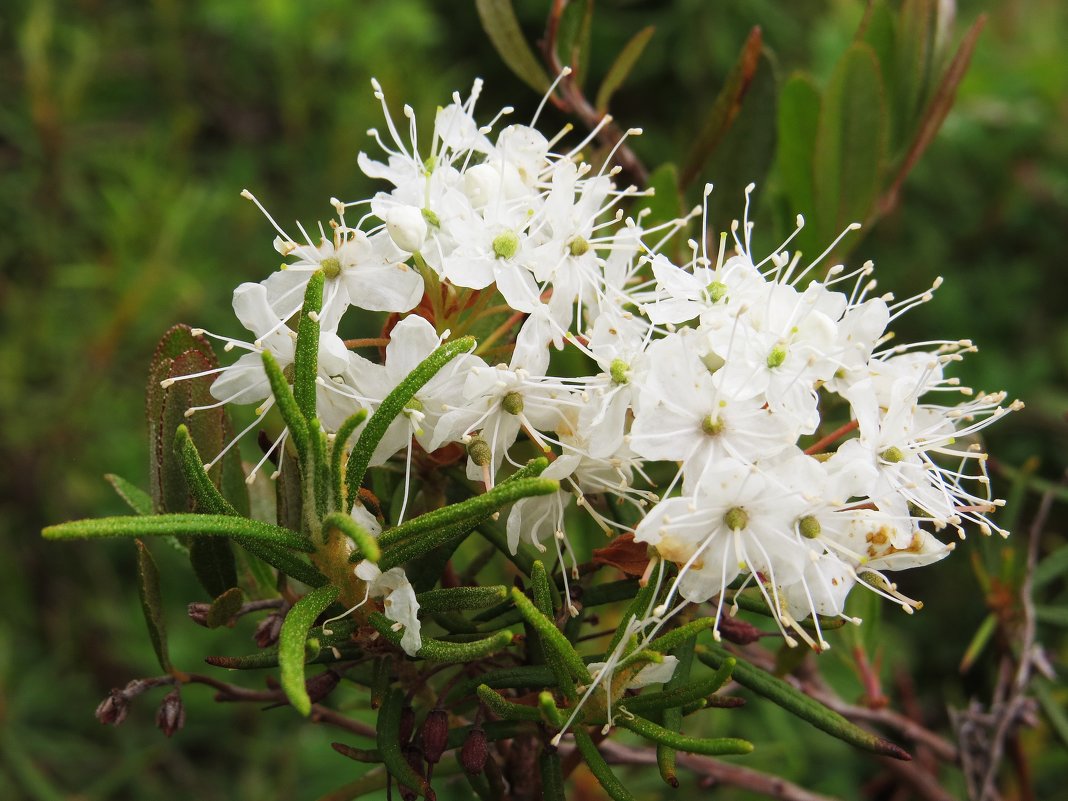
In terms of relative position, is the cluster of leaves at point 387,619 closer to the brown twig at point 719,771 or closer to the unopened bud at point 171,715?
the unopened bud at point 171,715

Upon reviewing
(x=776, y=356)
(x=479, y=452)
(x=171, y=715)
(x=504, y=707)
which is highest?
(x=776, y=356)

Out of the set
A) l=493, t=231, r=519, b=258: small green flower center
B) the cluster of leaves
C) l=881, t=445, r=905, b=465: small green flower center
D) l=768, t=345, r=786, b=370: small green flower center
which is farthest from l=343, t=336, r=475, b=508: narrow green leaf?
l=881, t=445, r=905, b=465: small green flower center

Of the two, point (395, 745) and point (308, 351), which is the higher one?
point (308, 351)

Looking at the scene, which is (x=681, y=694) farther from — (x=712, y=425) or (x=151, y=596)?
(x=151, y=596)

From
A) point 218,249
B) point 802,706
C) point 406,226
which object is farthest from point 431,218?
point 218,249

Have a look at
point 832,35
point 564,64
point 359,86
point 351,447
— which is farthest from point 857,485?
point 359,86

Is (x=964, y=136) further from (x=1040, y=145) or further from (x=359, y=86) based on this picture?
(x=359, y=86)
